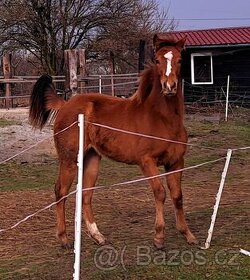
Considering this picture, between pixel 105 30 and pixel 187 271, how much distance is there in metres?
28.8

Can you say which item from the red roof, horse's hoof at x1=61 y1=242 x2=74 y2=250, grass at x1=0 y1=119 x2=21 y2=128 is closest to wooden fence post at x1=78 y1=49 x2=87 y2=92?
grass at x1=0 y1=119 x2=21 y2=128

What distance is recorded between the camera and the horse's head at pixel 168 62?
507 cm

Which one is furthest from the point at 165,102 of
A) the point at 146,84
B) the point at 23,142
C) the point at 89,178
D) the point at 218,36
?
the point at 218,36

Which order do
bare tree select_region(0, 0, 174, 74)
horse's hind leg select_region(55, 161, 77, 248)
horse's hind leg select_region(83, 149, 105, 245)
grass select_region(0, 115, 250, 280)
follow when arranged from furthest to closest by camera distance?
1. bare tree select_region(0, 0, 174, 74)
2. horse's hind leg select_region(83, 149, 105, 245)
3. horse's hind leg select_region(55, 161, 77, 248)
4. grass select_region(0, 115, 250, 280)

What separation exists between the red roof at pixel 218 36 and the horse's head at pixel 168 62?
16.9 metres

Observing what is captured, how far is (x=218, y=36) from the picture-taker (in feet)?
77.6

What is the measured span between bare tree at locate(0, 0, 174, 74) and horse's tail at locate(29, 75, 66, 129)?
24920 mm

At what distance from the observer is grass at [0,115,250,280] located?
4.51 meters

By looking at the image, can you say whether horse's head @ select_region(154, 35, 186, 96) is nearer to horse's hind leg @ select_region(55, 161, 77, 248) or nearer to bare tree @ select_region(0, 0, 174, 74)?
horse's hind leg @ select_region(55, 161, 77, 248)

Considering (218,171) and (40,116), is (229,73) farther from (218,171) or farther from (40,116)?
(40,116)

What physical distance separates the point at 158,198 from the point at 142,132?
653 mm

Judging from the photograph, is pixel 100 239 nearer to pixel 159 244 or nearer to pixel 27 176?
pixel 159 244

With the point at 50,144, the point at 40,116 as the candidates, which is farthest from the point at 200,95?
the point at 40,116

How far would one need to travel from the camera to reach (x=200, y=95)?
2252 cm
